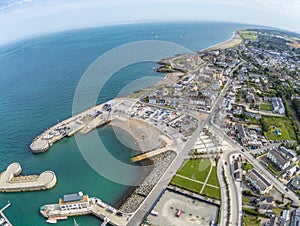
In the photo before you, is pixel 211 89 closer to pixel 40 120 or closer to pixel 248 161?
pixel 248 161

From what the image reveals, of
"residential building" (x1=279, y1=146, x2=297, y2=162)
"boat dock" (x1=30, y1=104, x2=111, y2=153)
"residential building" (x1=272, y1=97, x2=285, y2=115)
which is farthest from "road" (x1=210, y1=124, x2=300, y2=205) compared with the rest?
"boat dock" (x1=30, y1=104, x2=111, y2=153)

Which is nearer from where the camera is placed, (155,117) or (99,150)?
(99,150)

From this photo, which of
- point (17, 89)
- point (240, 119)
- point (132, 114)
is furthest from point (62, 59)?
point (240, 119)

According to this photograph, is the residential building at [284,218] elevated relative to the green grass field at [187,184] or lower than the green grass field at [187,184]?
lower

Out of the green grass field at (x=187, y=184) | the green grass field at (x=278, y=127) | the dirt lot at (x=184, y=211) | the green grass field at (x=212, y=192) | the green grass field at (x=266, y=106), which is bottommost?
the dirt lot at (x=184, y=211)

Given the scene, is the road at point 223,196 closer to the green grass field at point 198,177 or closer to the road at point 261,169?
the green grass field at point 198,177

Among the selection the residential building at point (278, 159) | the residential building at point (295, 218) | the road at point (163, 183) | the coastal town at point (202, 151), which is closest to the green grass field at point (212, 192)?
the coastal town at point (202, 151)

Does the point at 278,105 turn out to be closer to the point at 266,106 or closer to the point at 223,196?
the point at 266,106
